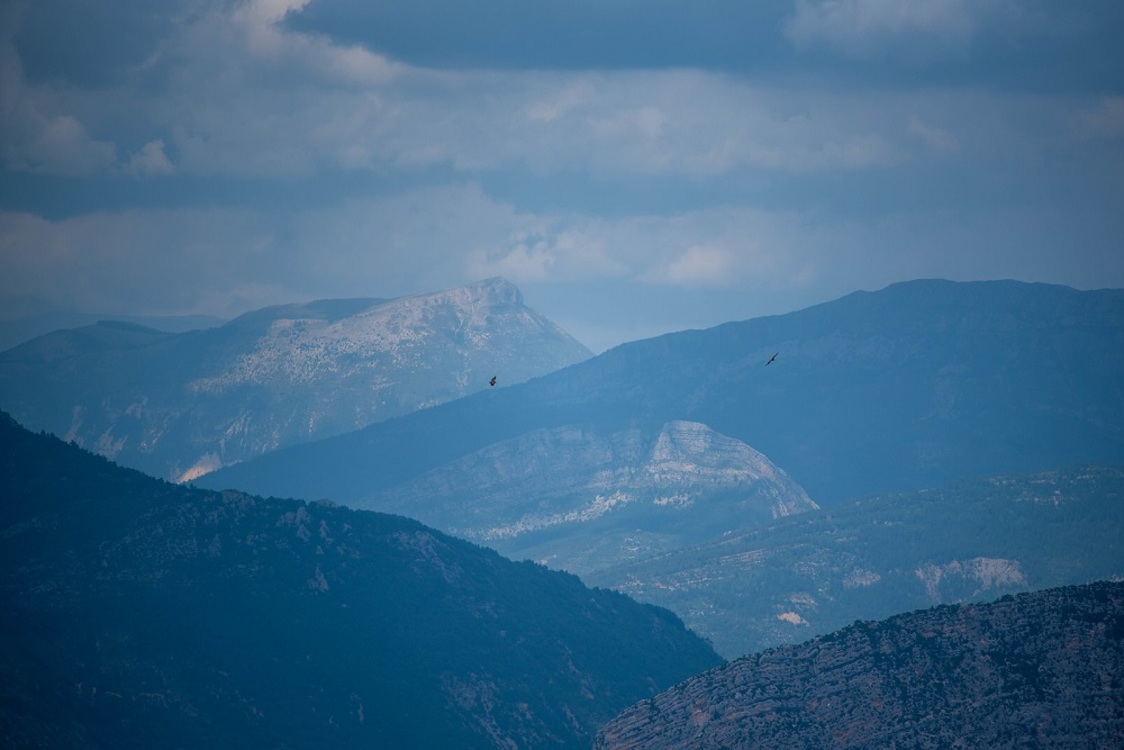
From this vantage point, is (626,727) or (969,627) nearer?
(969,627)

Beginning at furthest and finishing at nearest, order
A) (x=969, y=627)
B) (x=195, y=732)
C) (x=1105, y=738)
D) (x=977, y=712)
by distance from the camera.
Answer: (x=195, y=732) → (x=969, y=627) → (x=977, y=712) → (x=1105, y=738)

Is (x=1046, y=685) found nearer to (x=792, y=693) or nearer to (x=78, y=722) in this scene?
(x=792, y=693)

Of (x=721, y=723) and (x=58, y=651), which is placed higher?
(x=58, y=651)

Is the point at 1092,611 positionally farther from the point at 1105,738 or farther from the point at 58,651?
the point at 58,651

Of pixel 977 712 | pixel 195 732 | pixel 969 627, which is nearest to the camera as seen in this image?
pixel 977 712

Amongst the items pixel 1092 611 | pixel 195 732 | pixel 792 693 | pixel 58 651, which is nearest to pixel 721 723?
pixel 792 693

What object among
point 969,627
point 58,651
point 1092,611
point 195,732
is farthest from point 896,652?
point 58,651
